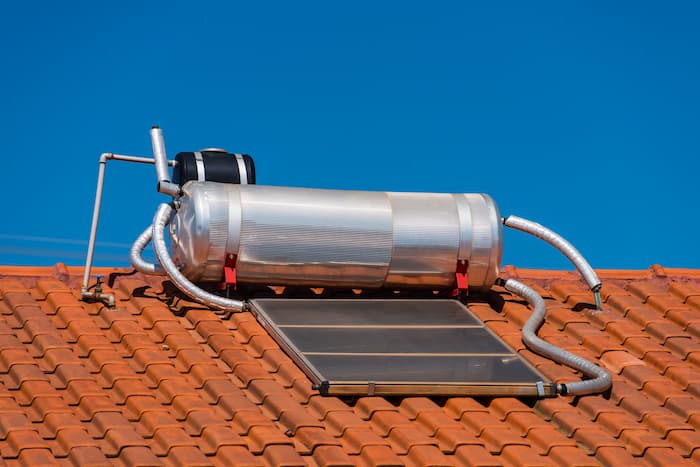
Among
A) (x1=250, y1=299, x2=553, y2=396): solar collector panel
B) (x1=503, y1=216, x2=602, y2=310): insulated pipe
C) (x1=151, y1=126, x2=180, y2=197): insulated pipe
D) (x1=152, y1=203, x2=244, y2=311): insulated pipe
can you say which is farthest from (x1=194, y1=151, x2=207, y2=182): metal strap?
(x1=503, y1=216, x2=602, y2=310): insulated pipe

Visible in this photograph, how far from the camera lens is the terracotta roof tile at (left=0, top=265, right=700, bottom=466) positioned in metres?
10.8

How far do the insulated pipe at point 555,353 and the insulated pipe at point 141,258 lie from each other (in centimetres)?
342

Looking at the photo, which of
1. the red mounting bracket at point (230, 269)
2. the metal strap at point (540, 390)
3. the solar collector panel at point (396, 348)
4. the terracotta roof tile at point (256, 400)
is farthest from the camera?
the red mounting bracket at point (230, 269)

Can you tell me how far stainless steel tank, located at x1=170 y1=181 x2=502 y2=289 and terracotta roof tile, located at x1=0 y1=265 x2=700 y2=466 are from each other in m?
0.53

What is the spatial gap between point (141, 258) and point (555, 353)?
13.2ft

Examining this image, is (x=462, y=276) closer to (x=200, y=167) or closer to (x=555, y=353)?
(x=555, y=353)

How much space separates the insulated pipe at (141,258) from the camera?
1406cm

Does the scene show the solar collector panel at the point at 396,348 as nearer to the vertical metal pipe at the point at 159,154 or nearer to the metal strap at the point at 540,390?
the metal strap at the point at 540,390

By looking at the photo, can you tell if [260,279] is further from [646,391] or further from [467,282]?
[646,391]

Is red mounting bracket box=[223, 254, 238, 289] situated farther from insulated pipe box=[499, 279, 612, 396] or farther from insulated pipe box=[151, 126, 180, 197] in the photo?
insulated pipe box=[499, 279, 612, 396]

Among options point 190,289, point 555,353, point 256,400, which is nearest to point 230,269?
point 190,289

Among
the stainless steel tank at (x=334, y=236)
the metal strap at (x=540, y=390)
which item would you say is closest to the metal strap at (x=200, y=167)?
the stainless steel tank at (x=334, y=236)

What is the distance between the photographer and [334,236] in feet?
45.4

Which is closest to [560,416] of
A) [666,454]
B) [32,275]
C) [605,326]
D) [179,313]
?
[666,454]
